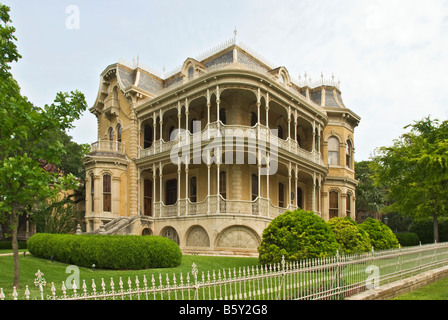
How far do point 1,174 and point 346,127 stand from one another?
26.4m

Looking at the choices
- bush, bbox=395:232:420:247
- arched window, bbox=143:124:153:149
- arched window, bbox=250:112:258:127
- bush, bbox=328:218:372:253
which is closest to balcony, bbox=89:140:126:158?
arched window, bbox=143:124:153:149

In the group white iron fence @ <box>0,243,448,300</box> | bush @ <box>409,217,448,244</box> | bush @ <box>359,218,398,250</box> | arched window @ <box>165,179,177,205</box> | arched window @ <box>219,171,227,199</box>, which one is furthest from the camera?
bush @ <box>409,217,448,244</box>

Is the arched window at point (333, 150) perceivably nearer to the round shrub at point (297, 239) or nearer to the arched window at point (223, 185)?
the arched window at point (223, 185)

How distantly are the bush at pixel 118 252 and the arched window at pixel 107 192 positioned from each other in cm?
1079

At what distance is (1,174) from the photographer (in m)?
8.73

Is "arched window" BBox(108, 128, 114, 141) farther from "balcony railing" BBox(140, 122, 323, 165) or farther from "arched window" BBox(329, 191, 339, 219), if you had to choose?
"arched window" BBox(329, 191, 339, 219)

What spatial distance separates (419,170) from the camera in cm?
2303

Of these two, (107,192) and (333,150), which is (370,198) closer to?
(333,150)

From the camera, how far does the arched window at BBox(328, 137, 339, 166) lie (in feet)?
101

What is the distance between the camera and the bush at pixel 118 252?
1319 cm

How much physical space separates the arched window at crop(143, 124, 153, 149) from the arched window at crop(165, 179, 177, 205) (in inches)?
114

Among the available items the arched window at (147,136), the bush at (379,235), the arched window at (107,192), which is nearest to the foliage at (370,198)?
the bush at (379,235)

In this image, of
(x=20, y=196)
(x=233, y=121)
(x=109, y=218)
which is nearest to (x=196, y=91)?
(x=233, y=121)
